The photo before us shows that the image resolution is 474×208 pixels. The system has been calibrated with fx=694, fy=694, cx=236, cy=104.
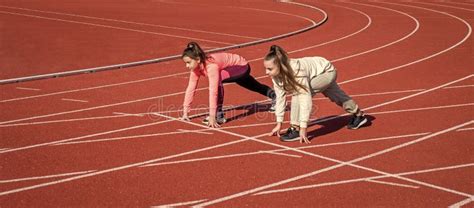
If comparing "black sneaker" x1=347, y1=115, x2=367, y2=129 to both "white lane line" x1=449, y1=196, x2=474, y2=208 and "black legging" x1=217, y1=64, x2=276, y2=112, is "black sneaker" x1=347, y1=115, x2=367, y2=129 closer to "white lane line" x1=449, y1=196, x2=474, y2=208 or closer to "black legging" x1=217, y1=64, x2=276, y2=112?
"black legging" x1=217, y1=64, x2=276, y2=112

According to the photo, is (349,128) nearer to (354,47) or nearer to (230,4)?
(354,47)

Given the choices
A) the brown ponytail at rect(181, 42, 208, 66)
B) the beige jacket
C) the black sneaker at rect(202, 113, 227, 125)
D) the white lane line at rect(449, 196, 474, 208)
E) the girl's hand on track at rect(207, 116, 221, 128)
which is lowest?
the black sneaker at rect(202, 113, 227, 125)

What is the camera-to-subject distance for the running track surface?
21.2 feet

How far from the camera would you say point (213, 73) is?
28.8 ft

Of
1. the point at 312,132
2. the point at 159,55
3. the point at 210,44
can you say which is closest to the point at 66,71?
the point at 159,55

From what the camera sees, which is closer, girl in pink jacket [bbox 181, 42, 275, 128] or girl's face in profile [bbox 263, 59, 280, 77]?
girl's face in profile [bbox 263, 59, 280, 77]

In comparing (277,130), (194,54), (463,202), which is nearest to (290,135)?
(277,130)

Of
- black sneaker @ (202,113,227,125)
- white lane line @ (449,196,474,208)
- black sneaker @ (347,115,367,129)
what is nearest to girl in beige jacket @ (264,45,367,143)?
black sneaker @ (347,115,367,129)

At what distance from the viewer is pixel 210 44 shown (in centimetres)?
1731

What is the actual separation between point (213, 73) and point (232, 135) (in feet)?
2.76

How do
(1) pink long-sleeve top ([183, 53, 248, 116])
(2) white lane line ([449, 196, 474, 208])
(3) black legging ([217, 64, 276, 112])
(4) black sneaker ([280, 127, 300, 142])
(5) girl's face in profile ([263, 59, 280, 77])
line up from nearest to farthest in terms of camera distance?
(2) white lane line ([449, 196, 474, 208]) < (5) girl's face in profile ([263, 59, 280, 77]) < (4) black sneaker ([280, 127, 300, 142]) < (1) pink long-sleeve top ([183, 53, 248, 116]) < (3) black legging ([217, 64, 276, 112])

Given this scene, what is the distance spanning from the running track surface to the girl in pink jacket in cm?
24

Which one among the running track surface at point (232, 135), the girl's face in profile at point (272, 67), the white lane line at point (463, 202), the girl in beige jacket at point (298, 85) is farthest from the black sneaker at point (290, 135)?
the white lane line at point (463, 202)

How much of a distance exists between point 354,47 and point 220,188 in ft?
33.8
